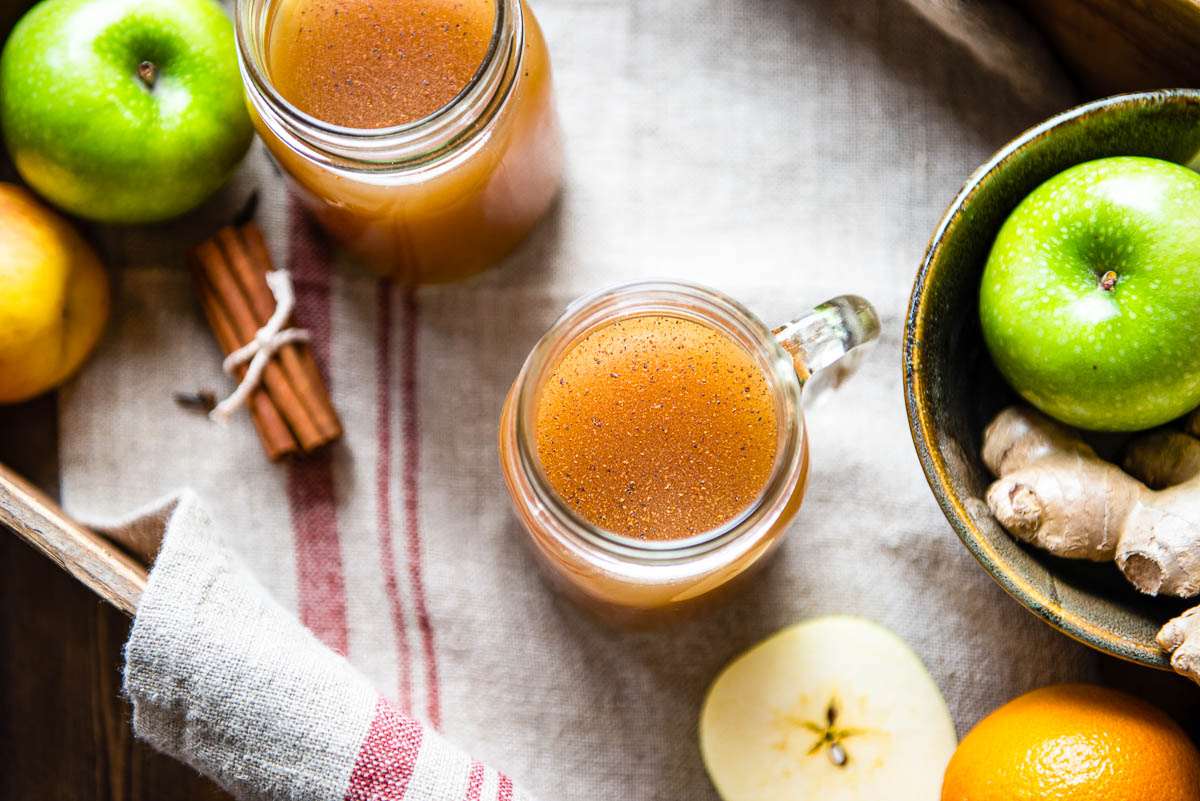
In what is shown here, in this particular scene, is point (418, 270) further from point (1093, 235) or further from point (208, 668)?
point (1093, 235)

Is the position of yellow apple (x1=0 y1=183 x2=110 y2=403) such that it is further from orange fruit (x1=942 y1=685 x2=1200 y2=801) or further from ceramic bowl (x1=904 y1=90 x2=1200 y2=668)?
orange fruit (x1=942 y1=685 x2=1200 y2=801)

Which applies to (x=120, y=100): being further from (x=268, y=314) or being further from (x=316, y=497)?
(x=316, y=497)

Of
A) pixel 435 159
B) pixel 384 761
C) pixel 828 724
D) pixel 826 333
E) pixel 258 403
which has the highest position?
pixel 435 159

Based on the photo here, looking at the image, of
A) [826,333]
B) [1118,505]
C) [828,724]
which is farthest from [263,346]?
[1118,505]

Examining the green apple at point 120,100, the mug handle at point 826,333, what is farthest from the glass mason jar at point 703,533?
the green apple at point 120,100

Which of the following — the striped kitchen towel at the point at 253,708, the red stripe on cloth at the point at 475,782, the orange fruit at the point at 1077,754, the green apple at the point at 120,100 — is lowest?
the red stripe on cloth at the point at 475,782

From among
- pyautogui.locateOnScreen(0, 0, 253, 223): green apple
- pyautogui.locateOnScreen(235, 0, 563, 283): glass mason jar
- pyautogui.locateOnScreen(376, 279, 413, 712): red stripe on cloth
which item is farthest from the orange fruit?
pyautogui.locateOnScreen(0, 0, 253, 223): green apple

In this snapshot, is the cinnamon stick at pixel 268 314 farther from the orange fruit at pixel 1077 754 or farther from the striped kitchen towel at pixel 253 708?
the orange fruit at pixel 1077 754
